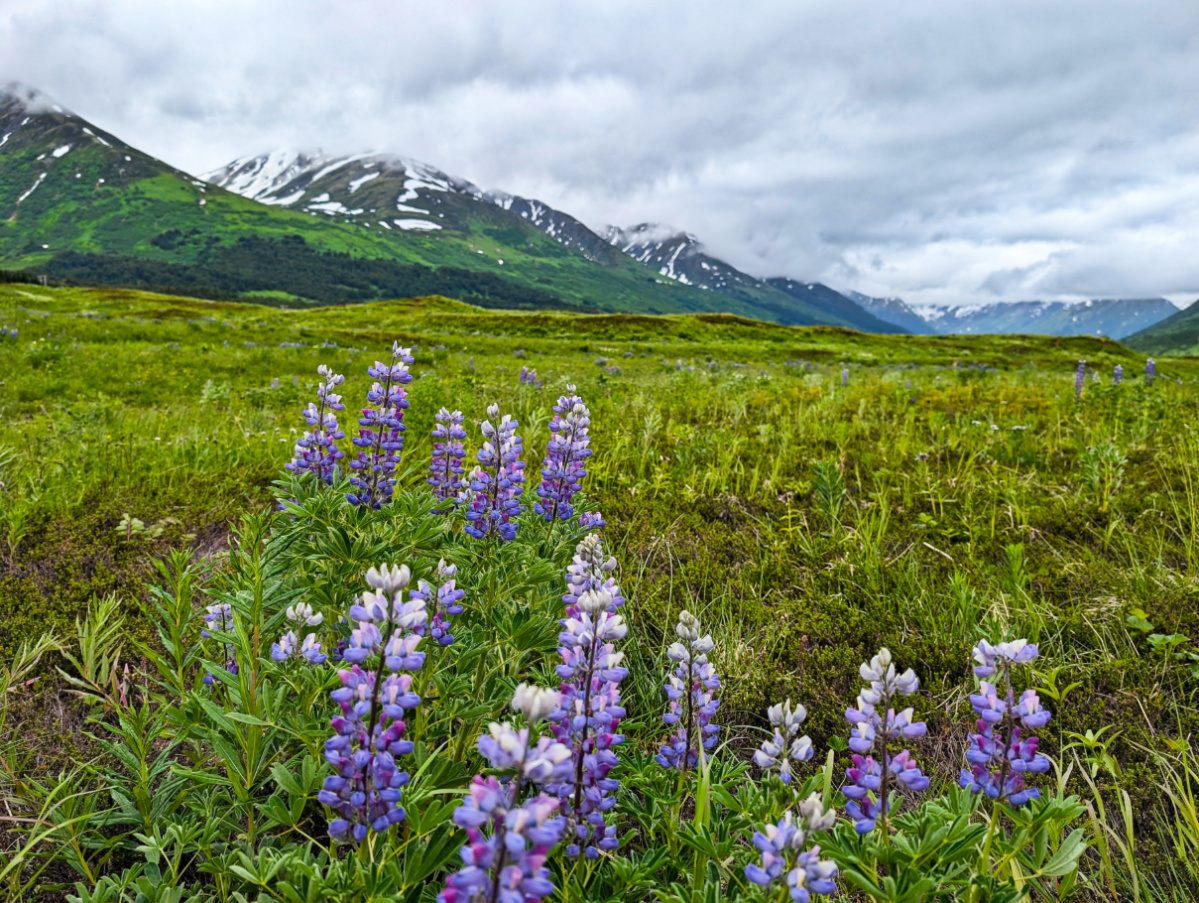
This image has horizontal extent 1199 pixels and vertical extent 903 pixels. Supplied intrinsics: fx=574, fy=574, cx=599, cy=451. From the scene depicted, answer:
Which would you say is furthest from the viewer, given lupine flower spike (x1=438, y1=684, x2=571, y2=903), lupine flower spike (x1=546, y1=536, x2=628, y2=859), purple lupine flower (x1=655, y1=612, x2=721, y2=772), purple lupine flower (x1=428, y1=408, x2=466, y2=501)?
purple lupine flower (x1=428, y1=408, x2=466, y2=501)

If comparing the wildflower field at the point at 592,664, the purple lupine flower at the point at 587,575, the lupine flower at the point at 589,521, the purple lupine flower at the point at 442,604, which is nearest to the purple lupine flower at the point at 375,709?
the wildflower field at the point at 592,664

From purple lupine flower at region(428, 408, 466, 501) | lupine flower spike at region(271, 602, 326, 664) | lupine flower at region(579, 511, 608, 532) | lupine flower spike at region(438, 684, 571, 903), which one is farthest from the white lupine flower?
purple lupine flower at region(428, 408, 466, 501)

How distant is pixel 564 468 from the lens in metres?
2.85

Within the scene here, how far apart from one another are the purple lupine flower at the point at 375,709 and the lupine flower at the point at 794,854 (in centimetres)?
77

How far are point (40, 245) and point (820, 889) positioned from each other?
264m

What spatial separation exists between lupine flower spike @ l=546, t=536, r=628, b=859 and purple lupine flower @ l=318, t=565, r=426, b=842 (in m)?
0.37

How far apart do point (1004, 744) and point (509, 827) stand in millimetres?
1371

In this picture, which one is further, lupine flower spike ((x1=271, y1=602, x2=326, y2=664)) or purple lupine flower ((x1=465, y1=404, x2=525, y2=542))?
purple lupine flower ((x1=465, y1=404, x2=525, y2=542))

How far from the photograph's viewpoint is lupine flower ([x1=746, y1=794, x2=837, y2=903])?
3.65 ft

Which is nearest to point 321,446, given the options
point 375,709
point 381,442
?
point 381,442

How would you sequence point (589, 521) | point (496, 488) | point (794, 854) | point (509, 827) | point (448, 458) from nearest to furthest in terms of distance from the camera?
→ point (509, 827) < point (794, 854) < point (496, 488) < point (589, 521) < point (448, 458)

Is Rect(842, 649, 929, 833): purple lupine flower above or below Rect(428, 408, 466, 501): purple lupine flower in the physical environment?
below

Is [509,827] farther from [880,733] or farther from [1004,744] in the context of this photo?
[1004,744]

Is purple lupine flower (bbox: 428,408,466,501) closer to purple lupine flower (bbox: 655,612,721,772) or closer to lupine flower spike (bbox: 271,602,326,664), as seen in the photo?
lupine flower spike (bbox: 271,602,326,664)
